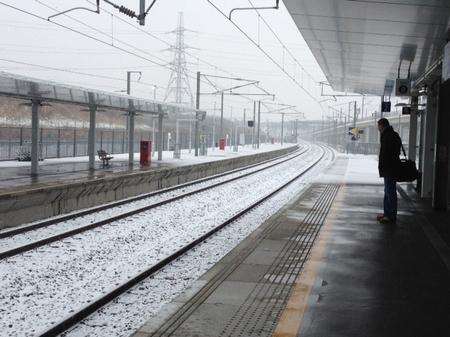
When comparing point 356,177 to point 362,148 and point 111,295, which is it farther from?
point 362,148

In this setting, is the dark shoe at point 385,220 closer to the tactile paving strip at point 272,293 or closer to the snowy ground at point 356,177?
the tactile paving strip at point 272,293

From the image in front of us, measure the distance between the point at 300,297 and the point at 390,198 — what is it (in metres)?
4.96

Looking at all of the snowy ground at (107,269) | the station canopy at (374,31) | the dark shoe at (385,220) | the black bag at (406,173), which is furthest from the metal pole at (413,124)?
the black bag at (406,173)

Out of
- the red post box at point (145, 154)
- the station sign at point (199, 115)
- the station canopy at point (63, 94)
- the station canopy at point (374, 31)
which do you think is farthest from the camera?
the station sign at point (199, 115)

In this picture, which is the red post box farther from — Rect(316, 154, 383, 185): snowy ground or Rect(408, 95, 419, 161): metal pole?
Rect(408, 95, 419, 161): metal pole

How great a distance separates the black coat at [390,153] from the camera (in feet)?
30.0

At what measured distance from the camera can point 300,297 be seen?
5141 mm

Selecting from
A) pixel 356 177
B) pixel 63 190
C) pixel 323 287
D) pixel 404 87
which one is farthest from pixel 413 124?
pixel 323 287

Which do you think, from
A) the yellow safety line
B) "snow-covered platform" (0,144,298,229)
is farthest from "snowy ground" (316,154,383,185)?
the yellow safety line

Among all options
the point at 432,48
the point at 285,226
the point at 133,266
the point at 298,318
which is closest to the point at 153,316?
the point at 298,318

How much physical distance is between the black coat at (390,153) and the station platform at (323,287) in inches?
37.3

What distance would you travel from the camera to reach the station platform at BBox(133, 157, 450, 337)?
438 centimetres

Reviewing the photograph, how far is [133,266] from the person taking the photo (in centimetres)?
728

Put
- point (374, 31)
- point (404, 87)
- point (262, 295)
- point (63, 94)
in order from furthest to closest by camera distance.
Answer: point (63, 94)
point (404, 87)
point (374, 31)
point (262, 295)
